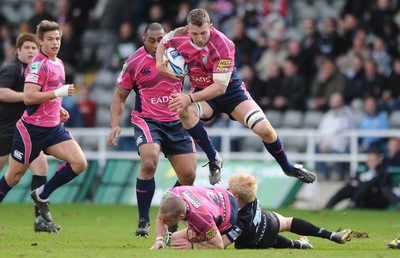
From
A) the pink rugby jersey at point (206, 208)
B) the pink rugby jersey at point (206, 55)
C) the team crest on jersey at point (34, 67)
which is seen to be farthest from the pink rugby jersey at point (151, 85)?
the pink rugby jersey at point (206, 208)

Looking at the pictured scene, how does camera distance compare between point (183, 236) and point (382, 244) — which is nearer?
point (183, 236)

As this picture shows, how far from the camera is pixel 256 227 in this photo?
12.3 meters

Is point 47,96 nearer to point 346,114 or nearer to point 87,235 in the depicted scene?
point 87,235

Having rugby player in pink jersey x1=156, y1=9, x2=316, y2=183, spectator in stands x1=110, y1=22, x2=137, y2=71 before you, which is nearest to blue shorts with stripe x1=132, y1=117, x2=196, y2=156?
rugby player in pink jersey x1=156, y1=9, x2=316, y2=183

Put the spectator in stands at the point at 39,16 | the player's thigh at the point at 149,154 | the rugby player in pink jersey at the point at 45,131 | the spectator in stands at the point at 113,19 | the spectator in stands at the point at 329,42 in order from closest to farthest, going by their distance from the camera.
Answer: the player's thigh at the point at 149,154, the rugby player in pink jersey at the point at 45,131, the spectator in stands at the point at 329,42, the spectator in stands at the point at 39,16, the spectator in stands at the point at 113,19

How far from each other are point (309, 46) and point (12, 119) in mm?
9764

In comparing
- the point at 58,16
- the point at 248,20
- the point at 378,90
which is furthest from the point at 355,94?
the point at 58,16

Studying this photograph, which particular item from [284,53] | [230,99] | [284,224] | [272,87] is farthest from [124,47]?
[284,224]

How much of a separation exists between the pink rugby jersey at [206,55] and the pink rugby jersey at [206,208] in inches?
70.6

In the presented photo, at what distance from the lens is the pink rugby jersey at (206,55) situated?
13.2 metres

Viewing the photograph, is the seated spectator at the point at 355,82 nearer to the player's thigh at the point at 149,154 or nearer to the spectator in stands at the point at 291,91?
the spectator in stands at the point at 291,91

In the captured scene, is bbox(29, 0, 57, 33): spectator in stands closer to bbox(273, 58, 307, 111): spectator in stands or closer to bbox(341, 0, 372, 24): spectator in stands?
bbox(273, 58, 307, 111): spectator in stands

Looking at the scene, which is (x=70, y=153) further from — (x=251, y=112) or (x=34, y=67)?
(x=251, y=112)

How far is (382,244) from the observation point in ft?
44.4
